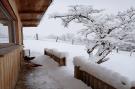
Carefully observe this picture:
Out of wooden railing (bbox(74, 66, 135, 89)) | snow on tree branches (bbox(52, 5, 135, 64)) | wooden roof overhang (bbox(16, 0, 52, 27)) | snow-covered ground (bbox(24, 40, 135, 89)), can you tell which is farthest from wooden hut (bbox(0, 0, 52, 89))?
snow on tree branches (bbox(52, 5, 135, 64))

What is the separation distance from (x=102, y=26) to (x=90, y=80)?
7.05m

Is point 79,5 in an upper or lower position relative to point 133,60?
upper

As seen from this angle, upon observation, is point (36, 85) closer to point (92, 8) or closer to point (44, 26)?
point (92, 8)

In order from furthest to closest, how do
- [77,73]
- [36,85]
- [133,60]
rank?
[133,60], [77,73], [36,85]

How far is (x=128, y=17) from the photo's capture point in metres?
12.1

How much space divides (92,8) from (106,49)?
2.58 metres

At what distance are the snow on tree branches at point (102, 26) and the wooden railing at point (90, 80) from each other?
18.4 ft

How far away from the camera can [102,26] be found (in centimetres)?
1177

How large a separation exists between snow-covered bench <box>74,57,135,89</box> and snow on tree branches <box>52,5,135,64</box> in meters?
5.68

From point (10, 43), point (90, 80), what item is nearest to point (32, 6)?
point (10, 43)

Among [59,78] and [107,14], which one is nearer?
[59,78]

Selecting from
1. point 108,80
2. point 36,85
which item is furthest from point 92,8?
point 108,80

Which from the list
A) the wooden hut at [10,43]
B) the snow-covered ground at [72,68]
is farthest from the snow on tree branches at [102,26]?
the wooden hut at [10,43]

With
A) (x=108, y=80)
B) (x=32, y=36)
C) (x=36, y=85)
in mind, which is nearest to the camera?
(x=108, y=80)
